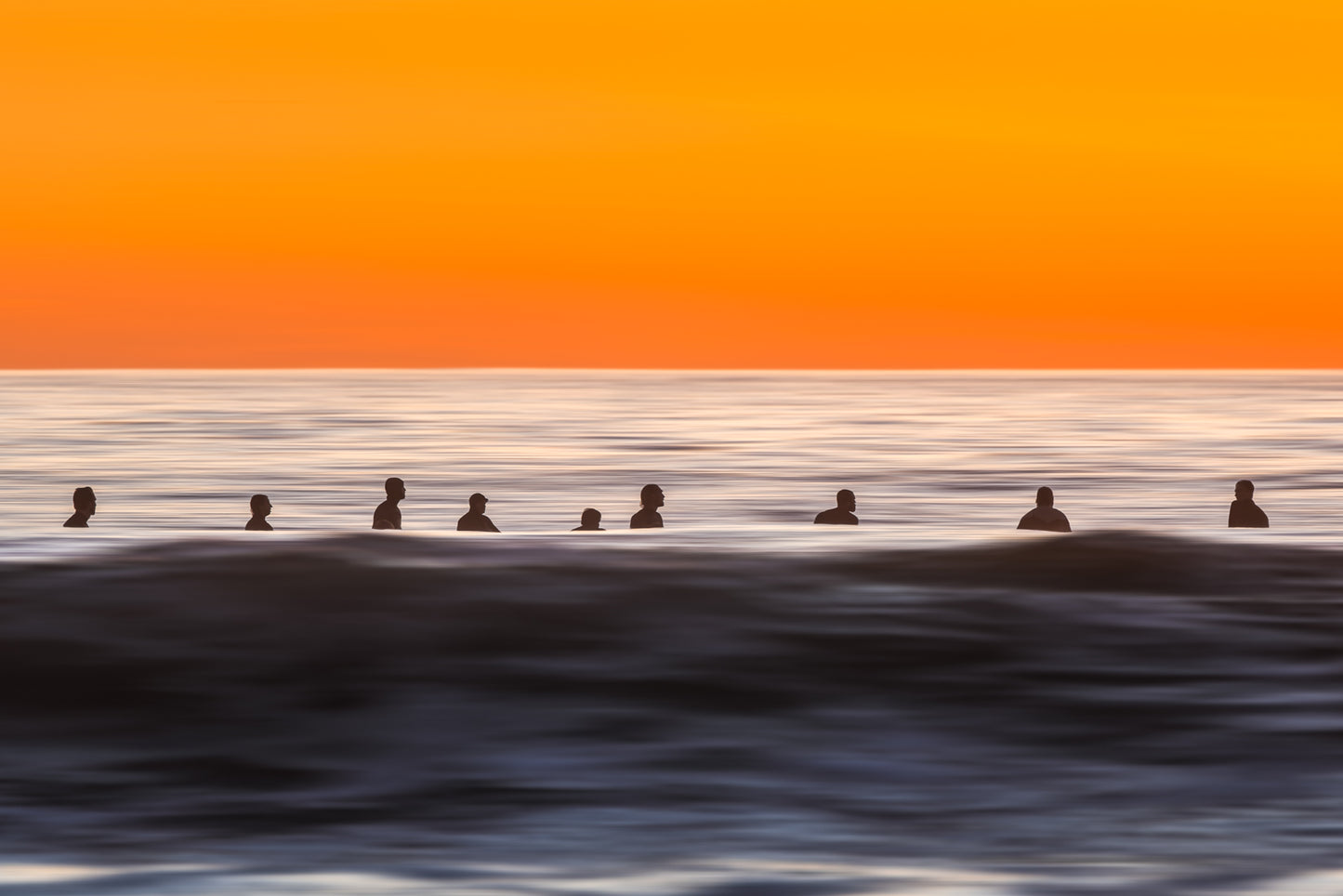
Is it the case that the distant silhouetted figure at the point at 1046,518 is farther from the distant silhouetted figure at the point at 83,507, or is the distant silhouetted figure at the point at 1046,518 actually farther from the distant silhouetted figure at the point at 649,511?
the distant silhouetted figure at the point at 83,507

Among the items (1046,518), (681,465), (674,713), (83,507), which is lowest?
(674,713)

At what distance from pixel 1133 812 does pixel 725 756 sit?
1932mm

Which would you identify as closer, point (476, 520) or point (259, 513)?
point (476, 520)

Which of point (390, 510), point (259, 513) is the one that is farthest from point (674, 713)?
point (259, 513)

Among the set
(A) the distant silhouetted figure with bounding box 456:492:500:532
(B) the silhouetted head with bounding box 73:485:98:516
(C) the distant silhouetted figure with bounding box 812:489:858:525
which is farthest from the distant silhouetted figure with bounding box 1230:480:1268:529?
(B) the silhouetted head with bounding box 73:485:98:516

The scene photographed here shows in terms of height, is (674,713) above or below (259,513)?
below

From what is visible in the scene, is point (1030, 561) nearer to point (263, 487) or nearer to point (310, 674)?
point (310, 674)

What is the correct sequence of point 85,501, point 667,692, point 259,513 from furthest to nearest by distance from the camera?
point 259,513
point 85,501
point 667,692

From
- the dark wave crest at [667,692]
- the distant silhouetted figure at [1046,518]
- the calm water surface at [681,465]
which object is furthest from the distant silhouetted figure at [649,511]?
the dark wave crest at [667,692]

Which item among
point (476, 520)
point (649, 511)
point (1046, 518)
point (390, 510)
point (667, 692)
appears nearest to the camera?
point (667, 692)

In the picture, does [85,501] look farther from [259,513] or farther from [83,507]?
[259,513]

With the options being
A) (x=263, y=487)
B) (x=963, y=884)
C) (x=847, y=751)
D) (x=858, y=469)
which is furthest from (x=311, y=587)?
(x=858, y=469)

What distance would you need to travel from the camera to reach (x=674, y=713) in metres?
10.3

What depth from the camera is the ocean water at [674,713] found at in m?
7.95
